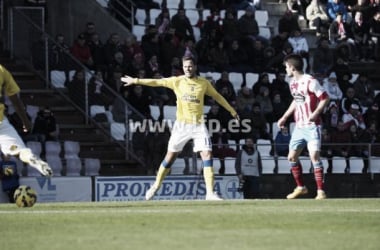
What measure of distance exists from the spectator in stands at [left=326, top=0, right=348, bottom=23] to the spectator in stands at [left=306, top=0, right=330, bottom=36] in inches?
6.2

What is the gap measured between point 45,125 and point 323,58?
986 cm

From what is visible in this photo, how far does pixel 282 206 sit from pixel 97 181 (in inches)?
419

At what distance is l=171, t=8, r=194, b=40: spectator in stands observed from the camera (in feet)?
107

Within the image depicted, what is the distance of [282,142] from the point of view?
98.6ft

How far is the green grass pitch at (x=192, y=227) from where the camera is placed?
1181cm

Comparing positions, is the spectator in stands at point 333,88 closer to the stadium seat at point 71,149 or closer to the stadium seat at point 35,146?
the stadium seat at point 71,149

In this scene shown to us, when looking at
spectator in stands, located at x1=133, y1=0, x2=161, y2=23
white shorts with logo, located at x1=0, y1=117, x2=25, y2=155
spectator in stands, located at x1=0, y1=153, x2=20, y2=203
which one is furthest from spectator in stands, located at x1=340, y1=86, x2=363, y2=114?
white shorts with logo, located at x1=0, y1=117, x2=25, y2=155

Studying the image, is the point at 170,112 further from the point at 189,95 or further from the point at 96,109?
the point at 189,95

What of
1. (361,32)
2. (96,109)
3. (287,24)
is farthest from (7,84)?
(361,32)

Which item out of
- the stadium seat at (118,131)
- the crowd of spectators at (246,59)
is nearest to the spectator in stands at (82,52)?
the crowd of spectators at (246,59)

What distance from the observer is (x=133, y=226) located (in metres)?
13.6

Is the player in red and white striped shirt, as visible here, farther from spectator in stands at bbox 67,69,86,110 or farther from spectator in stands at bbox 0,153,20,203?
spectator in stands at bbox 67,69,86,110

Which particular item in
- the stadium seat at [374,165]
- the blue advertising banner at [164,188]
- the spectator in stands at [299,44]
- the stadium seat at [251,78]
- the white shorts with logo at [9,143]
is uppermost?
the spectator in stands at [299,44]

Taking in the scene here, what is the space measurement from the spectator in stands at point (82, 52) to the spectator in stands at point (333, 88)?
6673 millimetres
